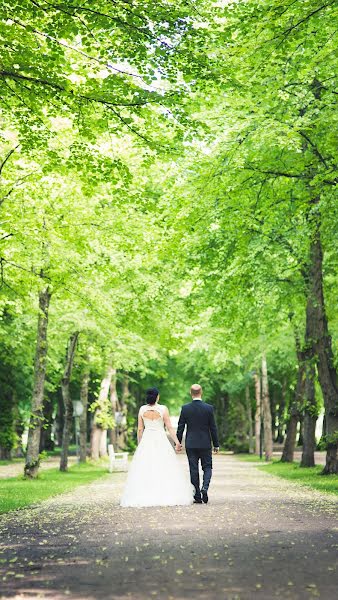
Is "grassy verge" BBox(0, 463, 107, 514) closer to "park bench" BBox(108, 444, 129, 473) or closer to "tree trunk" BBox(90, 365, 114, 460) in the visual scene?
"park bench" BBox(108, 444, 129, 473)

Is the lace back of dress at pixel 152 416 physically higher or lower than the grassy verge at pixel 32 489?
higher

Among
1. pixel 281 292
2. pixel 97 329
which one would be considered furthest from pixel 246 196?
pixel 97 329

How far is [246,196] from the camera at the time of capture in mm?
19750

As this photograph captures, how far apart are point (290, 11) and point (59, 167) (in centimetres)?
533

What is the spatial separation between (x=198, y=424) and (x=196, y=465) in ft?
2.47

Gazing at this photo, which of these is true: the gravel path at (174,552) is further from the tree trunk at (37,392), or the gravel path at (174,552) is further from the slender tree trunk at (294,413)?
the slender tree trunk at (294,413)

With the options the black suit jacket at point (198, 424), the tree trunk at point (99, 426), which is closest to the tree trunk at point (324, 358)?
the black suit jacket at point (198, 424)

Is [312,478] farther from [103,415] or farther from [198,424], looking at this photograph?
[103,415]

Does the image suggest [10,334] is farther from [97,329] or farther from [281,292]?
[281,292]

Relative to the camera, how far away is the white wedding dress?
13.9 metres

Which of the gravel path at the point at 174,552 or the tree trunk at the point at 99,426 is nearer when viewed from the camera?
the gravel path at the point at 174,552

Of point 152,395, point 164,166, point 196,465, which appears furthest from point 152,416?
point 164,166

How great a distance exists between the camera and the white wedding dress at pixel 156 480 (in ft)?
45.4

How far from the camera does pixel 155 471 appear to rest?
14.1m
